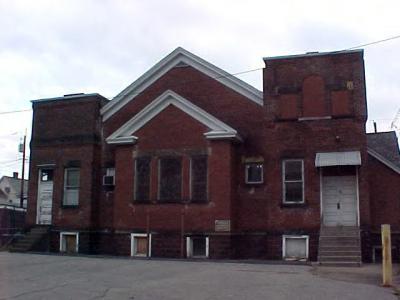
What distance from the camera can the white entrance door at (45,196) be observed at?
27.8m

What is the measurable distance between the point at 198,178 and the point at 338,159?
594 centimetres

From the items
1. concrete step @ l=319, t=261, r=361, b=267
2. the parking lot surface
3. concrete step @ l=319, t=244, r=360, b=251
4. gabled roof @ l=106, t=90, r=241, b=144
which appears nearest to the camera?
the parking lot surface

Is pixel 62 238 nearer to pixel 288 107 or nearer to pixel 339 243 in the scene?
pixel 288 107

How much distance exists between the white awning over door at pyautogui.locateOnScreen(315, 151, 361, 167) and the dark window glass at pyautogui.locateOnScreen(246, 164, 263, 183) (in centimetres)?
268

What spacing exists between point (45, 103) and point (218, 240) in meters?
11.9

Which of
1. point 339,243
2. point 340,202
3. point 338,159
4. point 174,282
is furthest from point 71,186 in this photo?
point 174,282

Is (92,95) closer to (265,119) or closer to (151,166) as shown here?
(151,166)

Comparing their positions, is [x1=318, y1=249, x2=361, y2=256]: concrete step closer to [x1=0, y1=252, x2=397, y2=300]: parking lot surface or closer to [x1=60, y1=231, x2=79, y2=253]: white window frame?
[x1=0, y1=252, x2=397, y2=300]: parking lot surface

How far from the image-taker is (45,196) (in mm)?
28047

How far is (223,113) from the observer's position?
25031 millimetres

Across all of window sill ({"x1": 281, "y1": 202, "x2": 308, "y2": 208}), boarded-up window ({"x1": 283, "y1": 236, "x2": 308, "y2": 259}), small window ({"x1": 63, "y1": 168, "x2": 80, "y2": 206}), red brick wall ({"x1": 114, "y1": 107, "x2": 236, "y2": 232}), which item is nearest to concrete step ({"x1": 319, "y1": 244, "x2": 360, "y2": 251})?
boarded-up window ({"x1": 283, "y1": 236, "x2": 308, "y2": 259})

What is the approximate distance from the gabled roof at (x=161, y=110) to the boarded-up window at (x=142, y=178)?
41.1 inches

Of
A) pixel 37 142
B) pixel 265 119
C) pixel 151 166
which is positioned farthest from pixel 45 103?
pixel 265 119

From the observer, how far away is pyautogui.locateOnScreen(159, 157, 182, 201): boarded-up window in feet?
79.2
